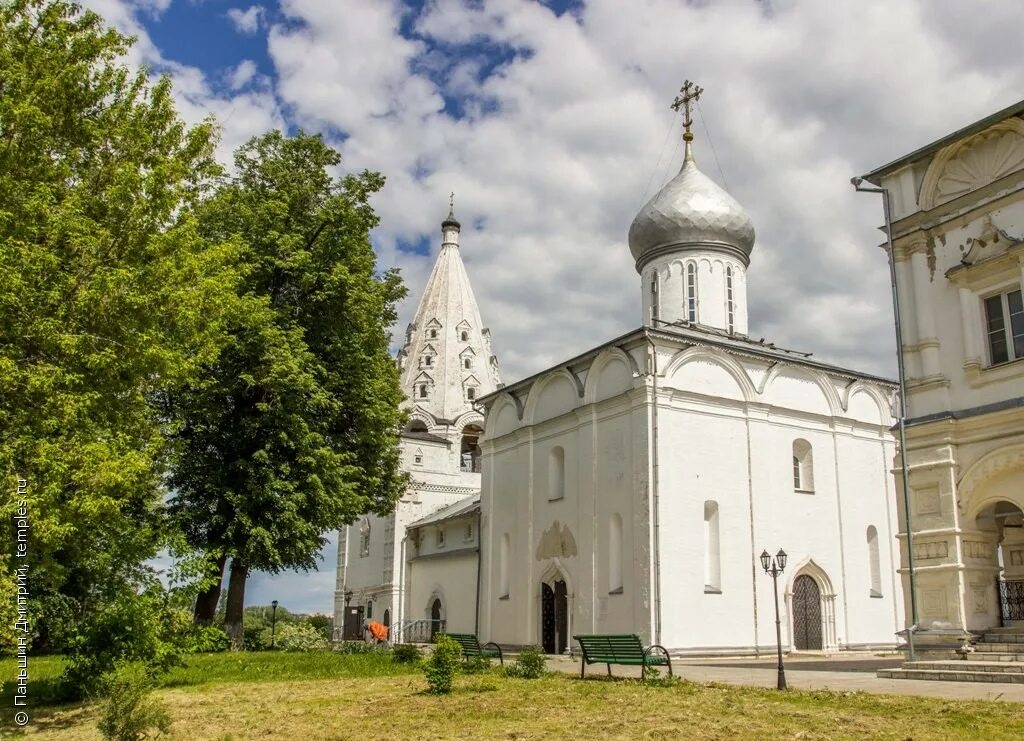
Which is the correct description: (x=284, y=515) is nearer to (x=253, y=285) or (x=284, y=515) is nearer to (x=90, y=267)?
(x=253, y=285)

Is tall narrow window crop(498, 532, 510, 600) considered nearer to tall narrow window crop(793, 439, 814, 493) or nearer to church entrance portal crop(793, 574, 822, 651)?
church entrance portal crop(793, 574, 822, 651)

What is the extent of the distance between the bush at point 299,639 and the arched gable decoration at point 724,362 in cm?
1119

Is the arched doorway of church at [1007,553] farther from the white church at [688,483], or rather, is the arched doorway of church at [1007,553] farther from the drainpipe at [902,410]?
the white church at [688,483]

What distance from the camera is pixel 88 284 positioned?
9953 millimetres

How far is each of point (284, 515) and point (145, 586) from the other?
6.53 meters

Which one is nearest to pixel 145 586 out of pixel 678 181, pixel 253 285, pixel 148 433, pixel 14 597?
pixel 148 433

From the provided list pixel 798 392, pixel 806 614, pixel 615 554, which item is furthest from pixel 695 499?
pixel 798 392

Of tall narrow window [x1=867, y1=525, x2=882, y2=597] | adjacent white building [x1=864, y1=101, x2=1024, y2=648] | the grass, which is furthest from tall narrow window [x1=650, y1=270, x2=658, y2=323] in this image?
the grass

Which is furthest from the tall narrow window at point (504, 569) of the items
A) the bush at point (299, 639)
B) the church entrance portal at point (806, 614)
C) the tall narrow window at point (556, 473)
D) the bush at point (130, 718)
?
the bush at point (130, 718)

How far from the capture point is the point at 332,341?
792 inches

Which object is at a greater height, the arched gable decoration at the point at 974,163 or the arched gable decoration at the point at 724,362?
the arched gable decoration at the point at 974,163

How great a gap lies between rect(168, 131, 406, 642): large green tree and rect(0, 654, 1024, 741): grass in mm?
5377

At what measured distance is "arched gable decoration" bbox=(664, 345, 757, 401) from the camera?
21.4 m

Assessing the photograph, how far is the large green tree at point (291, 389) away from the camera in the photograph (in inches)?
717
